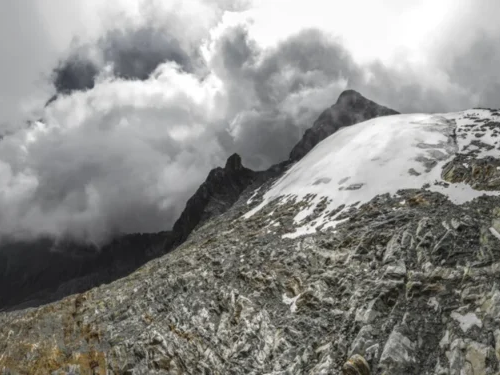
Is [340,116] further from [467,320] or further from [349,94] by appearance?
[467,320]

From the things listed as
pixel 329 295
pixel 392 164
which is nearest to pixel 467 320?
pixel 329 295

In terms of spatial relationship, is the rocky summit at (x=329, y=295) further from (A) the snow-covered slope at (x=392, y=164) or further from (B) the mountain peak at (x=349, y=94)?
(B) the mountain peak at (x=349, y=94)

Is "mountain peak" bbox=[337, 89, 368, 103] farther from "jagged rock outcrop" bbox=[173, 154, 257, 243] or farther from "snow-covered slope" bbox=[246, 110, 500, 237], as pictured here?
"snow-covered slope" bbox=[246, 110, 500, 237]

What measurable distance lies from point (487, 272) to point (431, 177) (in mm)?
25414

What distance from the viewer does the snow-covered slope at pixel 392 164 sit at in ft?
198

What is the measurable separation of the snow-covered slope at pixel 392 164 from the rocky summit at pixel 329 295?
0.41 metres

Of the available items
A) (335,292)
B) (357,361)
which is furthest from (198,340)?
(357,361)

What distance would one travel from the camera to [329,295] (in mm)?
42750

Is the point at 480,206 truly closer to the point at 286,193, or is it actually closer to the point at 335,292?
the point at 335,292

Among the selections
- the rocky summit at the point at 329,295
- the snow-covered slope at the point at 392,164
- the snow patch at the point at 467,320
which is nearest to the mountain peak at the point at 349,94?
the snow-covered slope at the point at 392,164

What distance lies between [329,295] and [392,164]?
3441cm

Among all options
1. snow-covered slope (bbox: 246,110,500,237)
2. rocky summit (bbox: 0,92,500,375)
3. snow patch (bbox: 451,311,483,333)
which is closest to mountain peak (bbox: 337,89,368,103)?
snow-covered slope (bbox: 246,110,500,237)

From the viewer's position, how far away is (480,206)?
4800cm

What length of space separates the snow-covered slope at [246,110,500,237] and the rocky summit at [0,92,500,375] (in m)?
0.41
